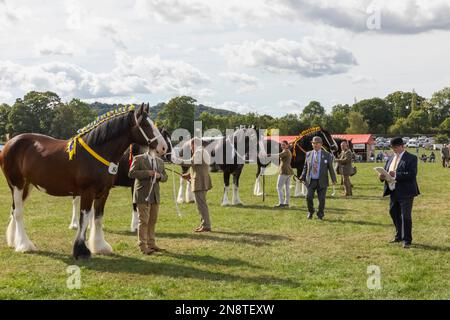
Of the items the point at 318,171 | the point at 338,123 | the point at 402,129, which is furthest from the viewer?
the point at 338,123

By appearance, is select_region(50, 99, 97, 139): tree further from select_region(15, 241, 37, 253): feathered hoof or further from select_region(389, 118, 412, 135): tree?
select_region(15, 241, 37, 253): feathered hoof

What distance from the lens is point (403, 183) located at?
973 cm

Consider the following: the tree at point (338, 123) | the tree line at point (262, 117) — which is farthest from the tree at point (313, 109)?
the tree at point (338, 123)

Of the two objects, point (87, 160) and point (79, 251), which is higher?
point (87, 160)

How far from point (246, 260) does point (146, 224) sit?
203 centimetres

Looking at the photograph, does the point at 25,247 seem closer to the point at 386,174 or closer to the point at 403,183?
the point at 386,174

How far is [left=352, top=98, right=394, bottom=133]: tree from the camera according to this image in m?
113

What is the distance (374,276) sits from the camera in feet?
24.6

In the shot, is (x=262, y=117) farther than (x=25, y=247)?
Yes

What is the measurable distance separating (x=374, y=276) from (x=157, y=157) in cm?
470

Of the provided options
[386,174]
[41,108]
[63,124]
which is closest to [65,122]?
[63,124]

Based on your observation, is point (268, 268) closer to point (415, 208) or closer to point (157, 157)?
point (157, 157)

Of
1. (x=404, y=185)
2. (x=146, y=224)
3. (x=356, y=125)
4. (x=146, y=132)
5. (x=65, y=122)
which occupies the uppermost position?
(x=65, y=122)
